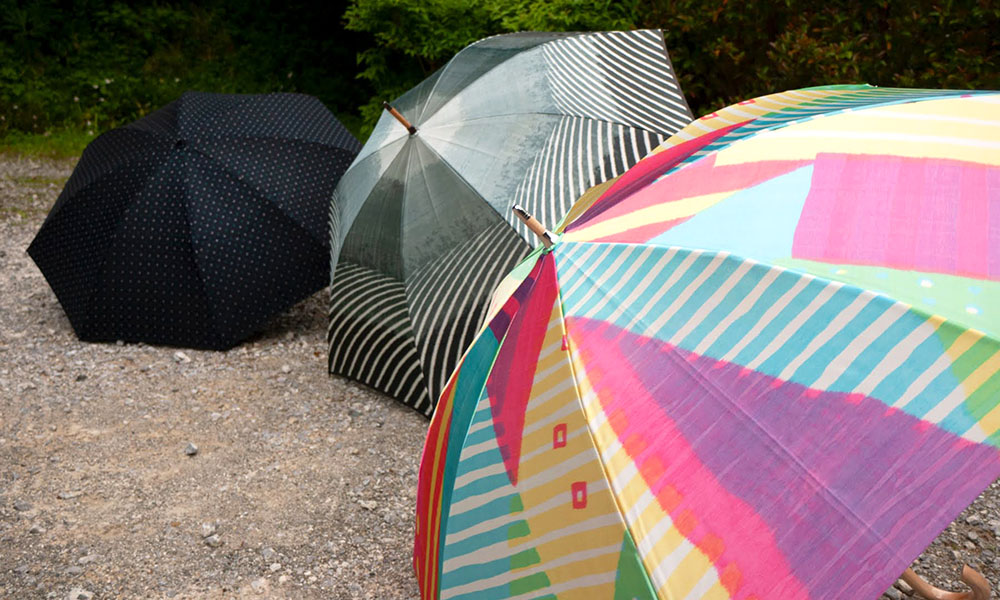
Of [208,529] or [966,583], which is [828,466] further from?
[208,529]

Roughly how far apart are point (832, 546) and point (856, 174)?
72cm

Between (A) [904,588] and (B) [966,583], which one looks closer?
(B) [966,583]

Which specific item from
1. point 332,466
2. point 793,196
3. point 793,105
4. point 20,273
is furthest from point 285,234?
point 793,196

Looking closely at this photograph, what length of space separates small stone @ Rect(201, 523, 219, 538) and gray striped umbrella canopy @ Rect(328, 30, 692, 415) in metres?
0.89

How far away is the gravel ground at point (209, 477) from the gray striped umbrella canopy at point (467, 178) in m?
0.33

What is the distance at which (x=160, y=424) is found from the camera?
13.2ft

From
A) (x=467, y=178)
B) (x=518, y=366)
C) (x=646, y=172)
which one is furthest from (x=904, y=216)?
(x=467, y=178)

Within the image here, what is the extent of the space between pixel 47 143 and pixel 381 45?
344 centimetres

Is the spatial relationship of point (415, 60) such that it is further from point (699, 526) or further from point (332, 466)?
point (699, 526)

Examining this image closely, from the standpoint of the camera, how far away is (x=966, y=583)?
8.01 ft

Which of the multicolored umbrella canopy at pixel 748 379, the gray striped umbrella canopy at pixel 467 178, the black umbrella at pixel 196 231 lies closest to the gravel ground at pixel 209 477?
the black umbrella at pixel 196 231

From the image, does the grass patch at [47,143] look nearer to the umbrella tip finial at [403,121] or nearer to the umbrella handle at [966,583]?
the umbrella tip finial at [403,121]

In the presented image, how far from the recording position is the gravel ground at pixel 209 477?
9.94 feet

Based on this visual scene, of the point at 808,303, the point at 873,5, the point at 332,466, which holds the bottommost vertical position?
the point at 332,466
